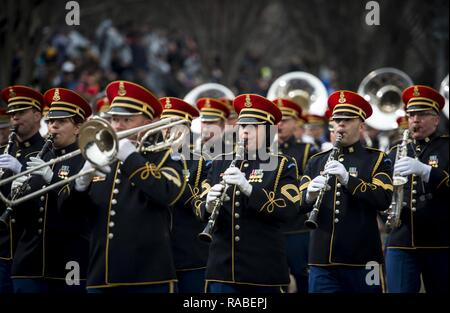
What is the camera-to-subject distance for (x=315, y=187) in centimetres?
902

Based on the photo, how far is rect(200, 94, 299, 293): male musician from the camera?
8734mm

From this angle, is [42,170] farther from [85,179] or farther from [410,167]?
[410,167]

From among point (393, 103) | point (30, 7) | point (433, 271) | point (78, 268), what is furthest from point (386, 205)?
point (30, 7)

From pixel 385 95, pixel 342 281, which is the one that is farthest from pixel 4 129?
pixel 385 95

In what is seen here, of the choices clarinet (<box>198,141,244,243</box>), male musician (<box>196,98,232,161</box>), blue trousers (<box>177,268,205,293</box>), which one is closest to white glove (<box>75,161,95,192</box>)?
clarinet (<box>198,141,244,243</box>)

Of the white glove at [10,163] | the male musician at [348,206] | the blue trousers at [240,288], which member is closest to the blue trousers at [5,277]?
the white glove at [10,163]

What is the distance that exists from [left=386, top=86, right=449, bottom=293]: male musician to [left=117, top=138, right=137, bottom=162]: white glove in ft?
10.0

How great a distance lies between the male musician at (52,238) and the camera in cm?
902

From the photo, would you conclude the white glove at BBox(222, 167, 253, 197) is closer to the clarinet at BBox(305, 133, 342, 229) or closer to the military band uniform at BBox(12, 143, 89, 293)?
the clarinet at BBox(305, 133, 342, 229)

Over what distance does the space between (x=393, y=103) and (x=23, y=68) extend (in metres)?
5.88

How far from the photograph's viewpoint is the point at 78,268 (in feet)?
29.7

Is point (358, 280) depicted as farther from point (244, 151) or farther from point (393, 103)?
point (393, 103)

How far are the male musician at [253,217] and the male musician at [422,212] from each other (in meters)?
1.45

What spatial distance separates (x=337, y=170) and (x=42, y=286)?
8.86 ft
